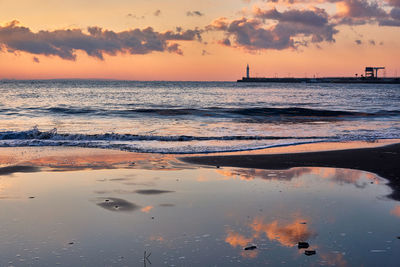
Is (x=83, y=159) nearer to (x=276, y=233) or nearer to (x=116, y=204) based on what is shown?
(x=116, y=204)

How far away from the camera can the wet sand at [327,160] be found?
11273mm

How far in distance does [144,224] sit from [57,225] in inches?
49.4

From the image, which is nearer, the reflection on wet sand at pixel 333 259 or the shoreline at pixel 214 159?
the reflection on wet sand at pixel 333 259

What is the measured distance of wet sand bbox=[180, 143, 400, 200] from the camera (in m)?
11.3

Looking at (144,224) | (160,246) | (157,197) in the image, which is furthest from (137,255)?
(157,197)

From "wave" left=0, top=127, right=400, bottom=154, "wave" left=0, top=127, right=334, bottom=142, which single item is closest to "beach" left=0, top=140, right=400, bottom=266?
"wave" left=0, top=127, right=400, bottom=154

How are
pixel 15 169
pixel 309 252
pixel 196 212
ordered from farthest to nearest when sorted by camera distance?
1. pixel 15 169
2. pixel 196 212
3. pixel 309 252

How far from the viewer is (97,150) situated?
14.5 m

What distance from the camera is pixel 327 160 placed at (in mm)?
12391

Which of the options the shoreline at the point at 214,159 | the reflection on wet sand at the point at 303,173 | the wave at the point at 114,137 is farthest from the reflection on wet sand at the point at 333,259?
the wave at the point at 114,137

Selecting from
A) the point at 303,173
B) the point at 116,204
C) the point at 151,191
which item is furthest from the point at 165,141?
the point at 116,204

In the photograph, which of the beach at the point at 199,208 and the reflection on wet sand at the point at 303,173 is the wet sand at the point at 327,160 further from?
the reflection on wet sand at the point at 303,173

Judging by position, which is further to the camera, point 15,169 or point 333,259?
point 15,169

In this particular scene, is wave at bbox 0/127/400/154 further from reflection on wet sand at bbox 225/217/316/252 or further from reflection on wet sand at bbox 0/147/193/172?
reflection on wet sand at bbox 225/217/316/252
